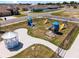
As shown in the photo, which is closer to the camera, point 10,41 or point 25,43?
point 10,41

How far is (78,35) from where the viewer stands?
28641mm

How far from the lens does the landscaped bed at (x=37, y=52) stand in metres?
20.0

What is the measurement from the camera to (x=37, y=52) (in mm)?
21109

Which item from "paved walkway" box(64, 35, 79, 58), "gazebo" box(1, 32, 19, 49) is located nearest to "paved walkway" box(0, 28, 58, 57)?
"gazebo" box(1, 32, 19, 49)

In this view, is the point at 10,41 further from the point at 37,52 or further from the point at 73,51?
the point at 73,51

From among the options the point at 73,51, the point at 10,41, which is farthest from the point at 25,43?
the point at 73,51

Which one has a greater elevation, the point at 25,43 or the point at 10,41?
the point at 10,41

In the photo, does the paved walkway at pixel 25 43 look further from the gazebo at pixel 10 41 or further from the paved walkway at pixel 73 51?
the paved walkway at pixel 73 51

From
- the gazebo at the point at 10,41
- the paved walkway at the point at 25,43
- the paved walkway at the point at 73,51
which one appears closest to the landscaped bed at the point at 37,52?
the paved walkway at the point at 25,43

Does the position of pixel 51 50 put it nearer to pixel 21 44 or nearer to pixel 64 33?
pixel 21 44

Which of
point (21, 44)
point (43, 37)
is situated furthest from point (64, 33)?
point (21, 44)

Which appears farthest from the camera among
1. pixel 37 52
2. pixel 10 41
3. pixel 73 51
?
pixel 10 41

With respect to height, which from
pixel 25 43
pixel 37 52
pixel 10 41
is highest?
pixel 10 41

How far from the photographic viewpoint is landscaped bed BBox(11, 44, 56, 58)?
65.6 feet
